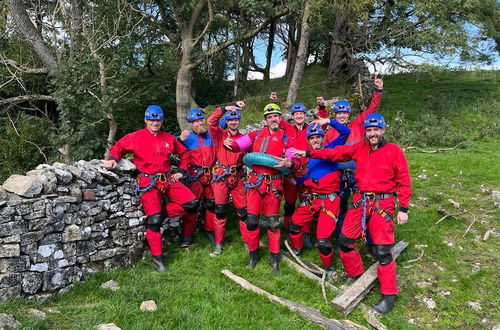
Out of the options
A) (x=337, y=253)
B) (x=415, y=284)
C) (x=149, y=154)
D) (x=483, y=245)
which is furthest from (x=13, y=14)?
(x=483, y=245)

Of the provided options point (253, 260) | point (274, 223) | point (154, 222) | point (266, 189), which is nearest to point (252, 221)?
point (274, 223)

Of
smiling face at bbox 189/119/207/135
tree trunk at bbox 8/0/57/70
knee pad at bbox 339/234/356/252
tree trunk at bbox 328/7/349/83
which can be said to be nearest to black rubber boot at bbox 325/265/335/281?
knee pad at bbox 339/234/356/252

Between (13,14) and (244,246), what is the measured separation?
11.6 meters

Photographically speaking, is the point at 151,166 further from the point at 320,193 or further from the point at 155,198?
the point at 320,193

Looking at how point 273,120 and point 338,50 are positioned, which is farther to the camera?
point 338,50

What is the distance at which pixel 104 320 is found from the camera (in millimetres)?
4676

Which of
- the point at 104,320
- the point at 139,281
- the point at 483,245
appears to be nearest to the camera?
the point at 104,320

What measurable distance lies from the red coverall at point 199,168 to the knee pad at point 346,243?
2751 mm

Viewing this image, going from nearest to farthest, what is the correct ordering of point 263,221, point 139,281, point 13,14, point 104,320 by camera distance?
point 104,320, point 139,281, point 263,221, point 13,14

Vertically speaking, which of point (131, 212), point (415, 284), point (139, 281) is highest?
point (131, 212)

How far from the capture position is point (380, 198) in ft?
18.9

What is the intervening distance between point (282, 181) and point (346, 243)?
1560 mm

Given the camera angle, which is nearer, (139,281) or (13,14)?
(139,281)

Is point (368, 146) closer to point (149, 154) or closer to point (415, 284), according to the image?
point (415, 284)
